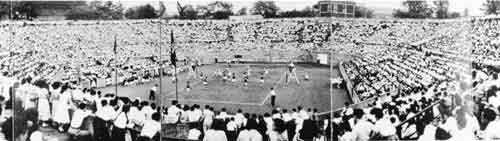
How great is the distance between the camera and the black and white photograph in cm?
855

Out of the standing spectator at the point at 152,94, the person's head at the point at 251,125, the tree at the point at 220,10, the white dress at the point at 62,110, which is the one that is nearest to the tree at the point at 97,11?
the tree at the point at 220,10

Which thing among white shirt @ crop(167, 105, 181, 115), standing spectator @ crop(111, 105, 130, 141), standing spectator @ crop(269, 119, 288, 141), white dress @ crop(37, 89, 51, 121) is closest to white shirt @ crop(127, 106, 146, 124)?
standing spectator @ crop(111, 105, 130, 141)

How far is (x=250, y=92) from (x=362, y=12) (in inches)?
1058

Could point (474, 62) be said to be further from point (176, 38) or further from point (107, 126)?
point (176, 38)

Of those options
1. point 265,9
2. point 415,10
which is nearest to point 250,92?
point 415,10

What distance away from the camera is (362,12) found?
45656 mm

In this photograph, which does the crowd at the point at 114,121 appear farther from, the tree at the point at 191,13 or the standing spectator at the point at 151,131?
the tree at the point at 191,13

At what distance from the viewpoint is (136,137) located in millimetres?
9078

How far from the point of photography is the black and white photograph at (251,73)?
8555 mm

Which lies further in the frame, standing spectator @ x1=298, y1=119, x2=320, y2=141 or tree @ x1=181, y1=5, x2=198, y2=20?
tree @ x1=181, y1=5, x2=198, y2=20

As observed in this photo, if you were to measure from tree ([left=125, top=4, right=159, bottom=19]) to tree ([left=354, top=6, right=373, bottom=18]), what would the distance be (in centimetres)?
1918

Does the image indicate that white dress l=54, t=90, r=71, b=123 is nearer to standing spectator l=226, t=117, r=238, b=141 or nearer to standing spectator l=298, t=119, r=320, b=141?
standing spectator l=226, t=117, r=238, b=141

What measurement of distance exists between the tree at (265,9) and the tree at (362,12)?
1030cm

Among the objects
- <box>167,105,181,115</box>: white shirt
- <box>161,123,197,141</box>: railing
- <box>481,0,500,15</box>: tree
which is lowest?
<box>161,123,197,141</box>: railing
